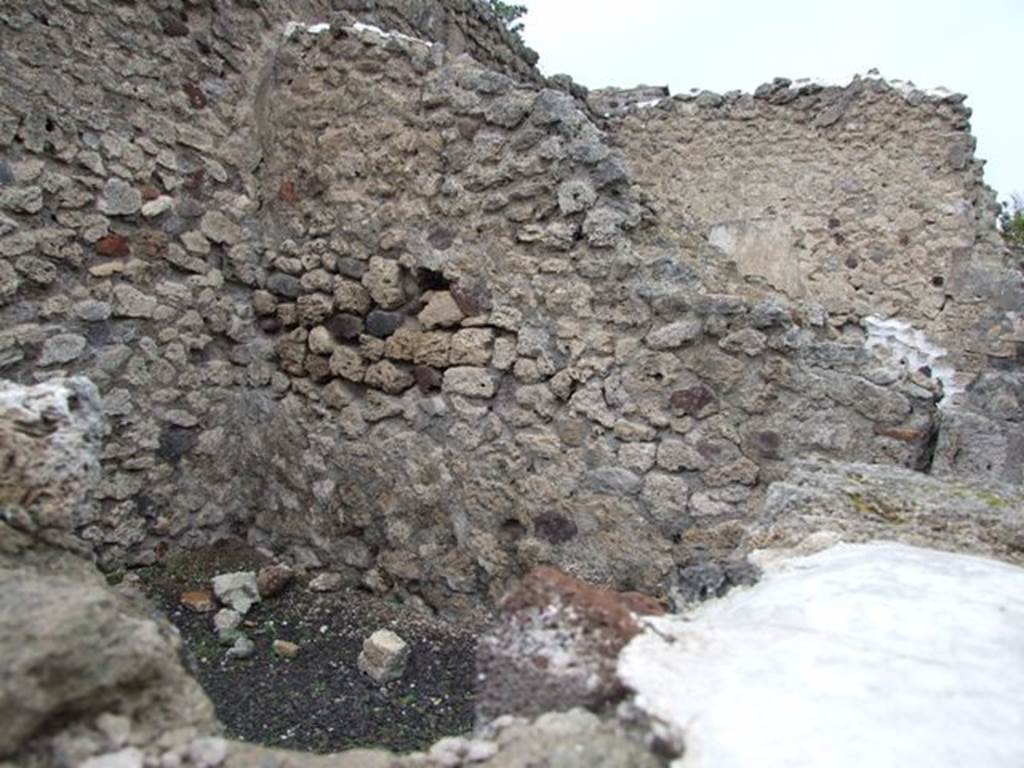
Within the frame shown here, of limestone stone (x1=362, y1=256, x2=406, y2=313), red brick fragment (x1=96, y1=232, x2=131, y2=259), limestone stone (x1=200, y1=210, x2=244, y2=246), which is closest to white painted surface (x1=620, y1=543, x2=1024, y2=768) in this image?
limestone stone (x1=362, y1=256, x2=406, y2=313)

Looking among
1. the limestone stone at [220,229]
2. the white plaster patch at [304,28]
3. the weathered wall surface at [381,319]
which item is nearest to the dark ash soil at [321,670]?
the weathered wall surface at [381,319]

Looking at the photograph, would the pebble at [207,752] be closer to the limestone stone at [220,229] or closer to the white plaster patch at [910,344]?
the limestone stone at [220,229]

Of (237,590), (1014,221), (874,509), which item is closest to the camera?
(874,509)

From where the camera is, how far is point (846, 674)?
1074 millimetres

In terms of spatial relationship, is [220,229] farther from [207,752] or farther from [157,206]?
[207,752]

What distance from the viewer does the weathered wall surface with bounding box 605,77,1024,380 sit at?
580 centimetres

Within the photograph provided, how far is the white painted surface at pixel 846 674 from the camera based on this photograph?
37.1 inches

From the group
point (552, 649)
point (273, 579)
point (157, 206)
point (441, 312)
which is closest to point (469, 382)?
point (441, 312)

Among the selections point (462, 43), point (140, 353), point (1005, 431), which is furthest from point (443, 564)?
point (462, 43)

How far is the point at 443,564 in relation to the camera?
3.46 metres

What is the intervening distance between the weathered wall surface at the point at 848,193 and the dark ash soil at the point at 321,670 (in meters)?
3.40

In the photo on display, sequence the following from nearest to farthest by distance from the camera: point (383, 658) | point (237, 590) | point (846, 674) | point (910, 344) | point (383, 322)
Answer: point (846, 674) < point (383, 658) < point (237, 590) < point (383, 322) < point (910, 344)

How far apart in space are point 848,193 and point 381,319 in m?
4.17

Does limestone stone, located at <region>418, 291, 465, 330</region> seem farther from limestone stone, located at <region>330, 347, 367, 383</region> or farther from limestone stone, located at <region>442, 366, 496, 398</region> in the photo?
limestone stone, located at <region>330, 347, 367, 383</region>
